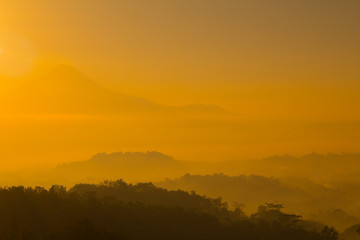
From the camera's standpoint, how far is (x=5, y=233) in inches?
1996

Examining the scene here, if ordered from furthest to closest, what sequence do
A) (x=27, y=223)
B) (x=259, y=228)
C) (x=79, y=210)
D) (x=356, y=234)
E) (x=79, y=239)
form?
(x=356, y=234) → (x=259, y=228) → (x=79, y=210) → (x=27, y=223) → (x=79, y=239)

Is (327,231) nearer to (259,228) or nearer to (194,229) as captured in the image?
(259,228)

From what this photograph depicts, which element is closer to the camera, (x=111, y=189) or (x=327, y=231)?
(x=327, y=231)

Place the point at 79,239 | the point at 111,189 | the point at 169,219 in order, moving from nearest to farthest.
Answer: the point at 79,239
the point at 169,219
the point at 111,189

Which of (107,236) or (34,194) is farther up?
(34,194)

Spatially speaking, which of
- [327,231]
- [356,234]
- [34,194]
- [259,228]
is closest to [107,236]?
[34,194]

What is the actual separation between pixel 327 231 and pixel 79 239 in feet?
179

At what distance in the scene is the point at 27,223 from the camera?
57.7 m

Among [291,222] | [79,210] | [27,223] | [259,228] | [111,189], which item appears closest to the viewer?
[27,223]

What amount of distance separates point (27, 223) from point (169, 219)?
21.6 metres

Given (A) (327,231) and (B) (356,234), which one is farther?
(B) (356,234)

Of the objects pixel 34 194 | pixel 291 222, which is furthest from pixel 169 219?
pixel 291 222

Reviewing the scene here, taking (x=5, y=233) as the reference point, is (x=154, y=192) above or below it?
above

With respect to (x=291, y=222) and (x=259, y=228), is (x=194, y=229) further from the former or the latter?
(x=291, y=222)
